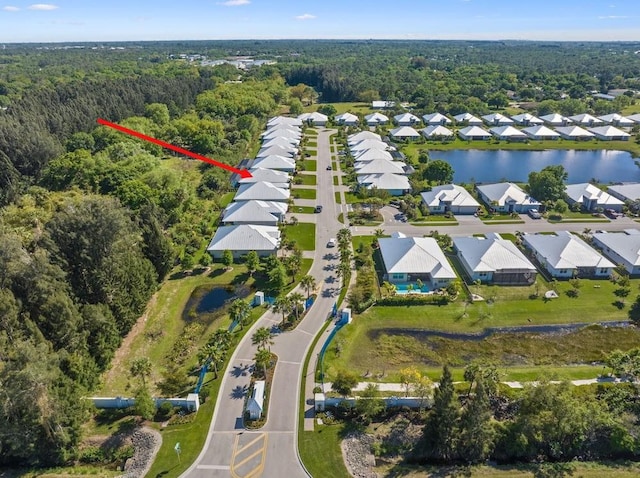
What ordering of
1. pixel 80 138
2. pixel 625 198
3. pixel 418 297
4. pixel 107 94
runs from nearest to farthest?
pixel 418 297 → pixel 625 198 → pixel 80 138 → pixel 107 94

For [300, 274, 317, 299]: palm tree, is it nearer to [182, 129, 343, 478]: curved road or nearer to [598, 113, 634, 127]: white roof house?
[182, 129, 343, 478]: curved road

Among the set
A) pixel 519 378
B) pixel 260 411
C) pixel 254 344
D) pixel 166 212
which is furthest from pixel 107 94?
pixel 519 378

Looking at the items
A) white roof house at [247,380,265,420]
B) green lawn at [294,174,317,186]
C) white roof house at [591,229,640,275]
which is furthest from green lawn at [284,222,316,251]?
white roof house at [591,229,640,275]

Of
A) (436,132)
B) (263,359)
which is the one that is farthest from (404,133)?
(263,359)

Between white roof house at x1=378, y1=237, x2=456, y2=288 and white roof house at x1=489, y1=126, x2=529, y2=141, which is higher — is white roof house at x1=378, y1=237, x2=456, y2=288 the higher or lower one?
the lower one

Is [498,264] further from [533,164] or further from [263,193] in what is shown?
[533,164]

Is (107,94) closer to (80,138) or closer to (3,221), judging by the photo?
(80,138)

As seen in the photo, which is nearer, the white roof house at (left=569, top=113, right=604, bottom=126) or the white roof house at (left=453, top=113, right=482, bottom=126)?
the white roof house at (left=569, top=113, right=604, bottom=126)
